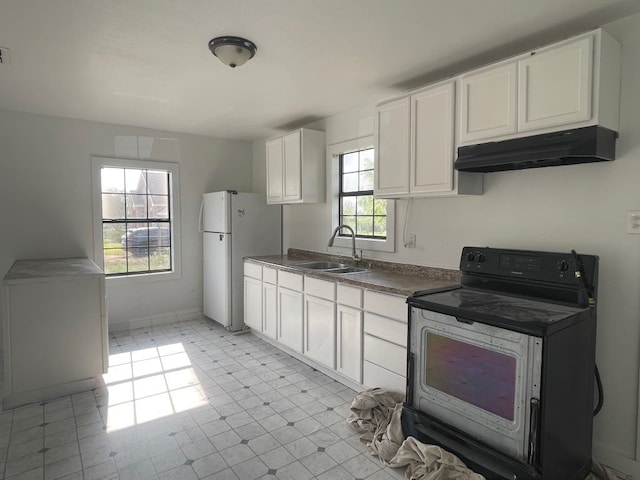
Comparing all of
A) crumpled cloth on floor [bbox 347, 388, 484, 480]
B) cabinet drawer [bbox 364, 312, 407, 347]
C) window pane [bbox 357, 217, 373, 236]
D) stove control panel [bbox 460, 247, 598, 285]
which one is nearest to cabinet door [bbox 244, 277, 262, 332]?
window pane [bbox 357, 217, 373, 236]

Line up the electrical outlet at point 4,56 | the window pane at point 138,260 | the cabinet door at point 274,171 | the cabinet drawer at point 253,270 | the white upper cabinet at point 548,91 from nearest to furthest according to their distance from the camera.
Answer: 1. the white upper cabinet at point 548,91
2. the electrical outlet at point 4,56
3. the cabinet drawer at point 253,270
4. the cabinet door at point 274,171
5. the window pane at point 138,260

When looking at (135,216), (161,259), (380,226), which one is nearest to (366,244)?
(380,226)

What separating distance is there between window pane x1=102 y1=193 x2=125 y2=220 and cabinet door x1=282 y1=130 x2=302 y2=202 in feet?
6.49

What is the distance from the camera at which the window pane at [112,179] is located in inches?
177

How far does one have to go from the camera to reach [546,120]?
2.03 meters

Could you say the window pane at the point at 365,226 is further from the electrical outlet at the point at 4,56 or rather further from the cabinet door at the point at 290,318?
the electrical outlet at the point at 4,56

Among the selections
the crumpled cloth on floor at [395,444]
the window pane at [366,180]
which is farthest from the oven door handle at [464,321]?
the window pane at [366,180]

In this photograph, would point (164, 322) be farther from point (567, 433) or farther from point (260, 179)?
point (567, 433)

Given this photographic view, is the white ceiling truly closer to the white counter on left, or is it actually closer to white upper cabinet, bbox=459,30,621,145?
white upper cabinet, bbox=459,30,621,145

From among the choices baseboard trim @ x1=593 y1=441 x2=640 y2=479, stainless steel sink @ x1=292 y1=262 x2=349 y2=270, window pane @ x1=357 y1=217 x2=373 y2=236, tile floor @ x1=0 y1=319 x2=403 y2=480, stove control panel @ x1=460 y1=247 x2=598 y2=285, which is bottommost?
tile floor @ x1=0 y1=319 x2=403 y2=480

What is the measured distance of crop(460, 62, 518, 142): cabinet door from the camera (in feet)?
7.13

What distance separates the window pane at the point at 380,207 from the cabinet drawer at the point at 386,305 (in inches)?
41.5

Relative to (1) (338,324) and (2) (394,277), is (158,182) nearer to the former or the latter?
(1) (338,324)

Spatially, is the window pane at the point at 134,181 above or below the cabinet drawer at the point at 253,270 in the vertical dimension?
above
